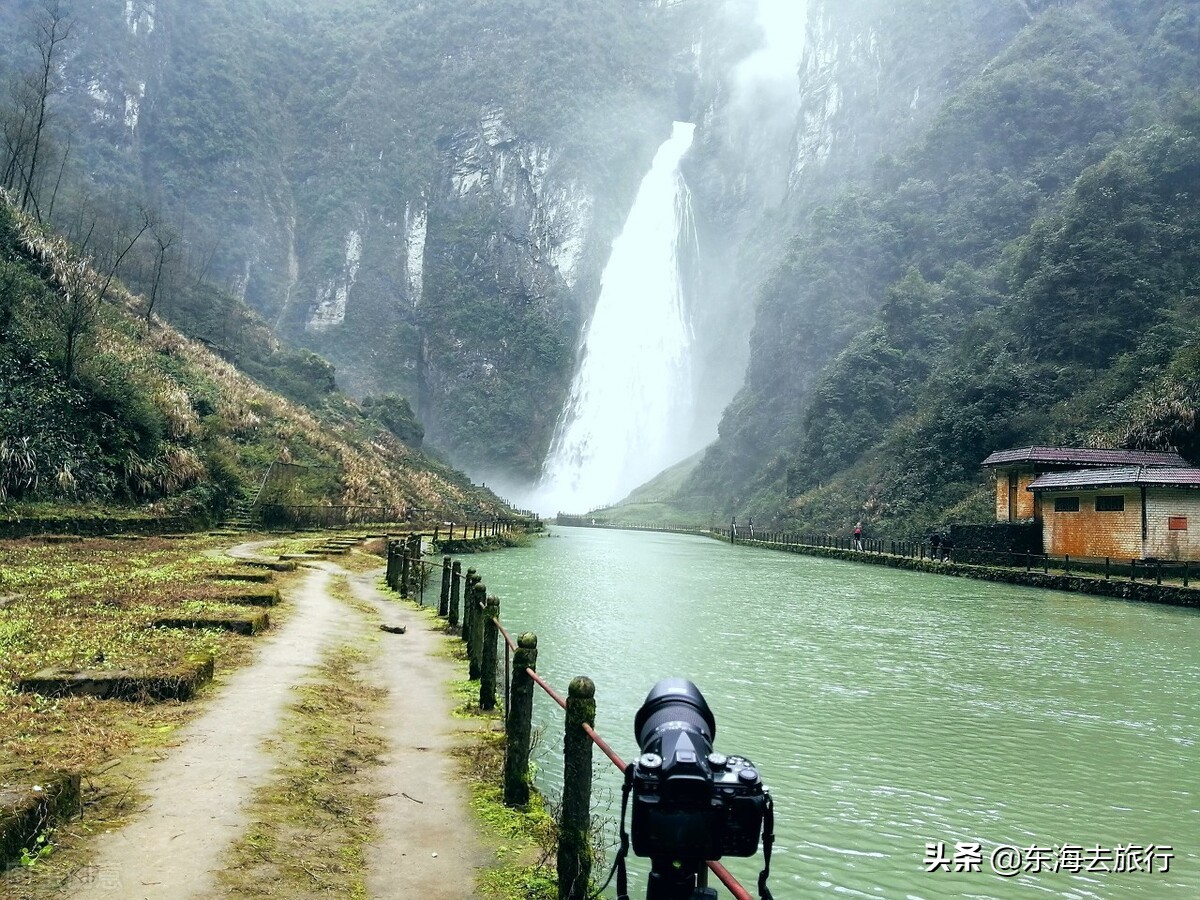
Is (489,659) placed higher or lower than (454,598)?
lower

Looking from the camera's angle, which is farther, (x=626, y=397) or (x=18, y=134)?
(x=626, y=397)

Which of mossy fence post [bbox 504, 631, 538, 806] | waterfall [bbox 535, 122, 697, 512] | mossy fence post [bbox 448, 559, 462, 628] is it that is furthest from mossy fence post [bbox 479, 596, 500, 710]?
waterfall [bbox 535, 122, 697, 512]

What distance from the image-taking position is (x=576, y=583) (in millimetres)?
23781

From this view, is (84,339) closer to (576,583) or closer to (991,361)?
(576,583)

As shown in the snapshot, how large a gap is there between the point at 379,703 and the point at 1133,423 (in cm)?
3289

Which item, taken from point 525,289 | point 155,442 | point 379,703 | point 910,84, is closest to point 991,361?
point 155,442

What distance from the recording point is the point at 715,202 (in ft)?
419

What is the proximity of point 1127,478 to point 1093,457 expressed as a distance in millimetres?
4627

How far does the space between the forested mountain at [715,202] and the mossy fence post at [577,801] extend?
3289 cm

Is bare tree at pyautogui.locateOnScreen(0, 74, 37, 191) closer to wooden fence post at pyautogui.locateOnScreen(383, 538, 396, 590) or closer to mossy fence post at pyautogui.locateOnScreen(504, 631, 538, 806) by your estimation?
wooden fence post at pyautogui.locateOnScreen(383, 538, 396, 590)

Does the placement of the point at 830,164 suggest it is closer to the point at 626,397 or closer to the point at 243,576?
the point at 626,397

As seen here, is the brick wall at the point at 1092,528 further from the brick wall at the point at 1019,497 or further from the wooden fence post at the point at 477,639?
the wooden fence post at the point at 477,639

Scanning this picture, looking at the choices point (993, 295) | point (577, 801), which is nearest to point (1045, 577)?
point (577, 801)

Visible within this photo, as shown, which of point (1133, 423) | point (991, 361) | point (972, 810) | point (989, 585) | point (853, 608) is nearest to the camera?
point (972, 810)
